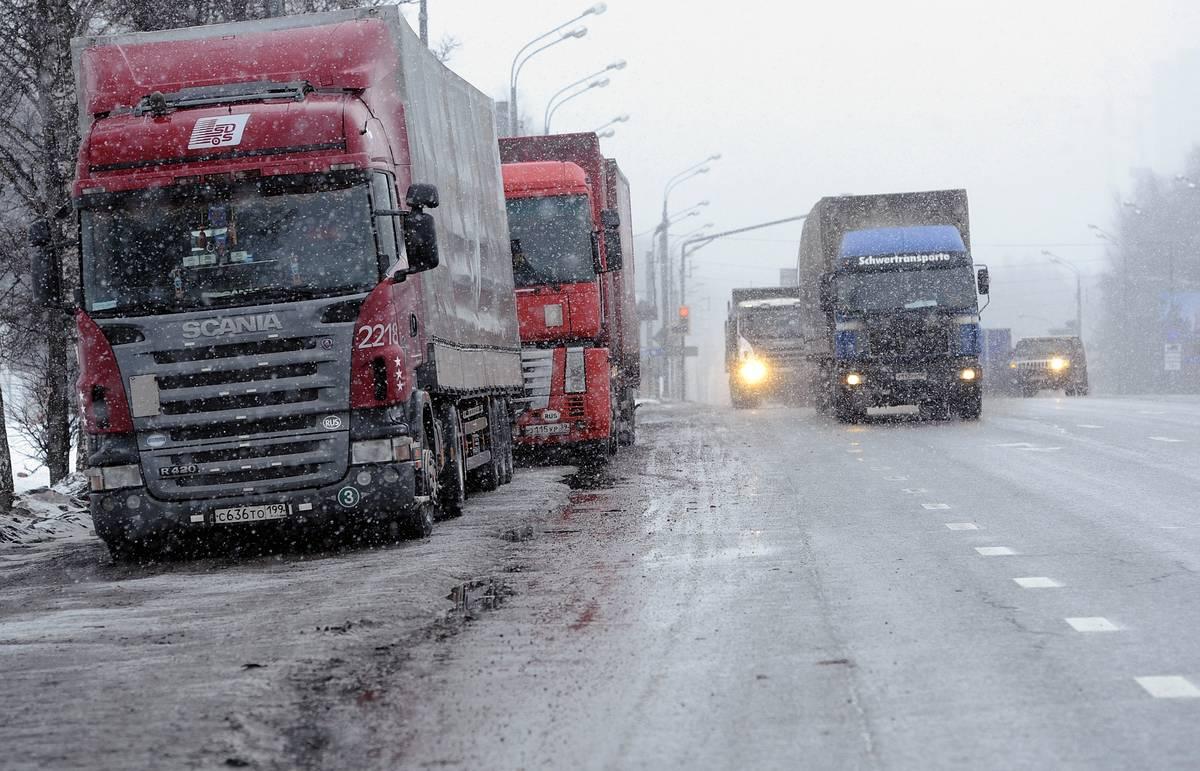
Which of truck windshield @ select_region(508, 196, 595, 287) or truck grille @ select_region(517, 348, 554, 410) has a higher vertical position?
truck windshield @ select_region(508, 196, 595, 287)

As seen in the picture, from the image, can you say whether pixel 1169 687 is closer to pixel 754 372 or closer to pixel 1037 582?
pixel 1037 582

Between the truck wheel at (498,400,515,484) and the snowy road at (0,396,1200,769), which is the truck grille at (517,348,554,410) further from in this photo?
the snowy road at (0,396,1200,769)

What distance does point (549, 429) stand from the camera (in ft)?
68.9

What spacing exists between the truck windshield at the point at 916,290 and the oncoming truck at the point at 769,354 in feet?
52.3

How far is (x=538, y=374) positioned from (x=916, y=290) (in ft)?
34.2

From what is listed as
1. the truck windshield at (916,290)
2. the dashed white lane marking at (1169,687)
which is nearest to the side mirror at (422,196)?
the dashed white lane marking at (1169,687)

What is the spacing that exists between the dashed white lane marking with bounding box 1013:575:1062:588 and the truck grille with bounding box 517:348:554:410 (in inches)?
475

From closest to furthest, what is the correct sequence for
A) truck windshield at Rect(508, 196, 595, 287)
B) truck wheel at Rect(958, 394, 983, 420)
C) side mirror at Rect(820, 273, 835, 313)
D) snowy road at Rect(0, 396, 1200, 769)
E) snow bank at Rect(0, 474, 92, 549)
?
snowy road at Rect(0, 396, 1200, 769) → snow bank at Rect(0, 474, 92, 549) → truck windshield at Rect(508, 196, 595, 287) → truck wheel at Rect(958, 394, 983, 420) → side mirror at Rect(820, 273, 835, 313)

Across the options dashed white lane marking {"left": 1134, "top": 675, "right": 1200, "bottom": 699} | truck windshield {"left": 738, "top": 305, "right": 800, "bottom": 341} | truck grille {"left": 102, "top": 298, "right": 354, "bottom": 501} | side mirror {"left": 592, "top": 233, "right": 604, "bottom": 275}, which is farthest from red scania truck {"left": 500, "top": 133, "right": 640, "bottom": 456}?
truck windshield {"left": 738, "top": 305, "right": 800, "bottom": 341}

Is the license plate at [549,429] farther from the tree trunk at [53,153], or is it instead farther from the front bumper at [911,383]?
the front bumper at [911,383]

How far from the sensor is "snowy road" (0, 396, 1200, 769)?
218 inches

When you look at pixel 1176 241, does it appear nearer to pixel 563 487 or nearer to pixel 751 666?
pixel 563 487

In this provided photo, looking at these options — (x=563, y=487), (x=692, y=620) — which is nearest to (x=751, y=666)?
(x=692, y=620)

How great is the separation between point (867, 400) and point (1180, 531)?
18.1 m
